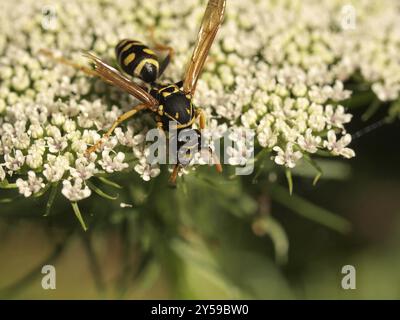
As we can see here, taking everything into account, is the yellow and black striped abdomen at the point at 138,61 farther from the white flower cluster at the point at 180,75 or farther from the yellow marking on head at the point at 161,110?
the yellow marking on head at the point at 161,110

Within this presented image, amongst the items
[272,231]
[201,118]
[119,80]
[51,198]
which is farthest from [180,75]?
[272,231]

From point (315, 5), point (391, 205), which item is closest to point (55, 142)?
point (315, 5)

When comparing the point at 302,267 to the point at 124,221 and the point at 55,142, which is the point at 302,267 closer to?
the point at 124,221

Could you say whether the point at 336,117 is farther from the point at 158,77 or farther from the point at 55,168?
the point at 55,168

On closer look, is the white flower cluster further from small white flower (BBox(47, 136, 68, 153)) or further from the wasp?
the wasp

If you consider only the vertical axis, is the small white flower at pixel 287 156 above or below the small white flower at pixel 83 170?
above

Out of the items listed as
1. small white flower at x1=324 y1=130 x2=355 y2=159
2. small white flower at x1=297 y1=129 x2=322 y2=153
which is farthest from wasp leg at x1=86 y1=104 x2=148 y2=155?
small white flower at x1=324 y1=130 x2=355 y2=159

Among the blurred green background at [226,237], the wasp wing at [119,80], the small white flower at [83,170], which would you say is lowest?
the blurred green background at [226,237]

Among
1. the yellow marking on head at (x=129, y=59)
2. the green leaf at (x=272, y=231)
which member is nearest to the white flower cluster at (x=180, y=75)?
the yellow marking on head at (x=129, y=59)
